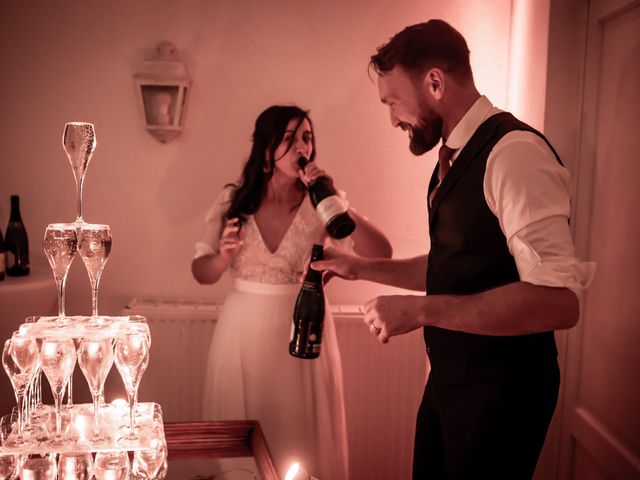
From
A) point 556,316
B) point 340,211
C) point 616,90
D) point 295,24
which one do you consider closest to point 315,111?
point 295,24

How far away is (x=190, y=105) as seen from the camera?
258 centimetres

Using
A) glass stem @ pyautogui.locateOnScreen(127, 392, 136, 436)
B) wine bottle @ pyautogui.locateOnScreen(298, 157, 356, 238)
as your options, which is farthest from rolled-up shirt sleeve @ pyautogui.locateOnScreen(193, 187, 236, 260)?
glass stem @ pyautogui.locateOnScreen(127, 392, 136, 436)

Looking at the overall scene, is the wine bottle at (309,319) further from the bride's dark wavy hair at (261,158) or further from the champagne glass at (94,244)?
the champagne glass at (94,244)

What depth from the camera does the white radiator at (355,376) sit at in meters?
2.50

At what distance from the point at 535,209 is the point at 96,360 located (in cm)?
84

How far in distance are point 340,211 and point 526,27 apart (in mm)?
1223

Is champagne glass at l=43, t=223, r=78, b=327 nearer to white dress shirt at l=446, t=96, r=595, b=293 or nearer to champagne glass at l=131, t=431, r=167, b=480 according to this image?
champagne glass at l=131, t=431, r=167, b=480

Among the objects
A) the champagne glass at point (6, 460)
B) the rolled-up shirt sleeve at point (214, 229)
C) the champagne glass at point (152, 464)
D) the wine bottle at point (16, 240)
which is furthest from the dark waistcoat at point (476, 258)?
the wine bottle at point (16, 240)

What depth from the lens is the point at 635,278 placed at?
176cm

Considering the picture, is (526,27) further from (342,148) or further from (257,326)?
(257,326)

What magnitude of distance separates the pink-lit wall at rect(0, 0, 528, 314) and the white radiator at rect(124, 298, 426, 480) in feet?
0.65

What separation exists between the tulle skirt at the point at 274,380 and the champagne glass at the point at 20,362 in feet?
3.33

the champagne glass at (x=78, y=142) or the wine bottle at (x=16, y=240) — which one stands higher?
the champagne glass at (x=78, y=142)

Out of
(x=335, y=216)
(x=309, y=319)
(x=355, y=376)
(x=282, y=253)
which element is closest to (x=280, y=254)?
(x=282, y=253)
